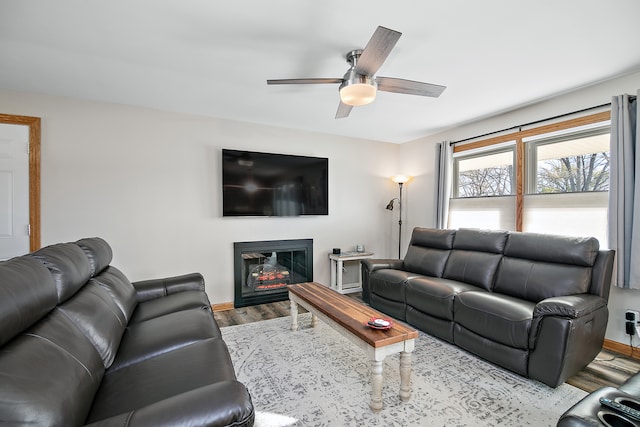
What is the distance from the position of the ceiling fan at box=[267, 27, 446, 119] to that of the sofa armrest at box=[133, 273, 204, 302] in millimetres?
1921

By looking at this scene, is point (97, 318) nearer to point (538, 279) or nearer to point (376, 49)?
point (376, 49)

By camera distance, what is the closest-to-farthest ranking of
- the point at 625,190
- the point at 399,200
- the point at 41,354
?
1. the point at 41,354
2. the point at 625,190
3. the point at 399,200

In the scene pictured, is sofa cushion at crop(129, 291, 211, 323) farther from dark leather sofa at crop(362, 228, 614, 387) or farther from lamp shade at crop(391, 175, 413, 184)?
lamp shade at crop(391, 175, 413, 184)

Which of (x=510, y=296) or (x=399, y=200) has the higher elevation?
(x=399, y=200)

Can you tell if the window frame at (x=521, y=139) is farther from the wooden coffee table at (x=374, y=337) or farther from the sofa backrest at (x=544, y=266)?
the wooden coffee table at (x=374, y=337)

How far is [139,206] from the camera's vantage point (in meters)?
3.30

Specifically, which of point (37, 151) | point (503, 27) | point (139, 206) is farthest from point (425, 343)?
point (37, 151)

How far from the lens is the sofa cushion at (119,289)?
200cm

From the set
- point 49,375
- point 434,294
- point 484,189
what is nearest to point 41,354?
point 49,375

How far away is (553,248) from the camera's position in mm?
2596

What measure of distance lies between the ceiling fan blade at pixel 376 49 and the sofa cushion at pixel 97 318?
211 centimetres

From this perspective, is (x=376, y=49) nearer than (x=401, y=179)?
Yes

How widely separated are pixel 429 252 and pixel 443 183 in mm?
1132

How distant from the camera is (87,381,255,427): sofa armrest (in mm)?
891
